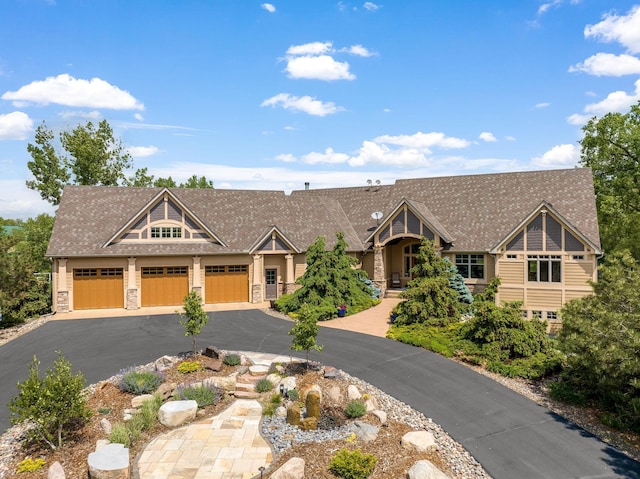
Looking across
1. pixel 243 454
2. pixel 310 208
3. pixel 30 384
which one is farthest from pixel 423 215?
pixel 30 384

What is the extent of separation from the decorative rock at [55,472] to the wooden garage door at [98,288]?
19493 mm

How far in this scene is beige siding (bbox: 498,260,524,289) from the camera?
26562 millimetres

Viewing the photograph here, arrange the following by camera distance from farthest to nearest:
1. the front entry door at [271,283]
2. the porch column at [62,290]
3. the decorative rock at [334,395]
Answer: the front entry door at [271,283] < the porch column at [62,290] < the decorative rock at [334,395]

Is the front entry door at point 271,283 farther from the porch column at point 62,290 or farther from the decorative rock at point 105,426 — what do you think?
the decorative rock at point 105,426

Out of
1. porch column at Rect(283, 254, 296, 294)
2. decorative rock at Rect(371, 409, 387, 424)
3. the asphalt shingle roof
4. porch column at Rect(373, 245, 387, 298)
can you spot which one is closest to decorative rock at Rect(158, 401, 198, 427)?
decorative rock at Rect(371, 409, 387, 424)

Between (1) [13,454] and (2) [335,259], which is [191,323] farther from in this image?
(2) [335,259]

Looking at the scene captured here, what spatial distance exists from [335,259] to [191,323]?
12.0m

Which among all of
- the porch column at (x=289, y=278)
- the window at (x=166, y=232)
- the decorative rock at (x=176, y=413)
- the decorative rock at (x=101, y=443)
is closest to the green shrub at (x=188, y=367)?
the decorative rock at (x=176, y=413)

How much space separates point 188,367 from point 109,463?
6281 mm

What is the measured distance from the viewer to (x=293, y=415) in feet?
40.2

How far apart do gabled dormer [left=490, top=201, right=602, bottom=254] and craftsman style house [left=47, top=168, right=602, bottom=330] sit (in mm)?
58

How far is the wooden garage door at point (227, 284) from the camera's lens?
97.5 feet

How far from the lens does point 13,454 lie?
35.4 feet

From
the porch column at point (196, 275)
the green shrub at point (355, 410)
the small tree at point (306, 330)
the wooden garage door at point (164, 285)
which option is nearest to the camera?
the green shrub at point (355, 410)
